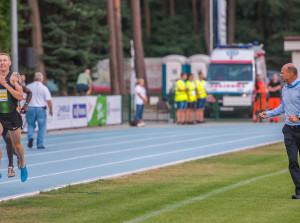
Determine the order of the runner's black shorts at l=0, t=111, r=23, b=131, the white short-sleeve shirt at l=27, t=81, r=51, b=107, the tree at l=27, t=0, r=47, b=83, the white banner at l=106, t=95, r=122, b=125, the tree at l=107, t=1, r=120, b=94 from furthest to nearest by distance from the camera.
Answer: the tree at l=107, t=1, r=120, b=94, the tree at l=27, t=0, r=47, b=83, the white banner at l=106, t=95, r=122, b=125, the white short-sleeve shirt at l=27, t=81, r=51, b=107, the runner's black shorts at l=0, t=111, r=23, b=131

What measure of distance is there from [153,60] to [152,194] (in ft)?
168

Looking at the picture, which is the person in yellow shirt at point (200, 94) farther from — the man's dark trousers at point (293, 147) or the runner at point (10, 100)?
the man's dark trousers at point (293, 147)

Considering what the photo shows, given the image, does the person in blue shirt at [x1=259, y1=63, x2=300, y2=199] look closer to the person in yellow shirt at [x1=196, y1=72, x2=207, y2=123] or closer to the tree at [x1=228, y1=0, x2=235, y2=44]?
the person in yellow shirt at [x1=196, y1=72, x2=207, y2=123]

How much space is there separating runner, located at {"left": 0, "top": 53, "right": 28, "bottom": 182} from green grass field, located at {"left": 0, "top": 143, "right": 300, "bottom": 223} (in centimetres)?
121

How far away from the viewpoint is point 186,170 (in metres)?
16.0

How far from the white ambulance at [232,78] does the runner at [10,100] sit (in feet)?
70.4

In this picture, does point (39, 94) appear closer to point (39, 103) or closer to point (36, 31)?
point (39, 103)

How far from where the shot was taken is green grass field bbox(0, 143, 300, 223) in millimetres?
10008

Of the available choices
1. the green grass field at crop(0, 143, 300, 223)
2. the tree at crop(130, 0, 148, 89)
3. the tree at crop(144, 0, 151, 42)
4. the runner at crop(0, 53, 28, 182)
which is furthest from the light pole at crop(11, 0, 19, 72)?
the tree at crop(144, 0, 151, 42)

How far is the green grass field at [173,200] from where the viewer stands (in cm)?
1001

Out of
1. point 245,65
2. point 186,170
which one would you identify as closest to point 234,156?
point 186,170

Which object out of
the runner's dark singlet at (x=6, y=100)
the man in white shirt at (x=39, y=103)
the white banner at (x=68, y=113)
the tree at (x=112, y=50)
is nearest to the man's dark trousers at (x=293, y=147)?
the runner's dark singlet at (x=6, y=100)

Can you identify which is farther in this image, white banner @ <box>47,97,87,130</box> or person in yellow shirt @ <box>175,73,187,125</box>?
person in yellow shirt @ <box>175,73,187,125</box>

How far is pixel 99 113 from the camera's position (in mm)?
31531
